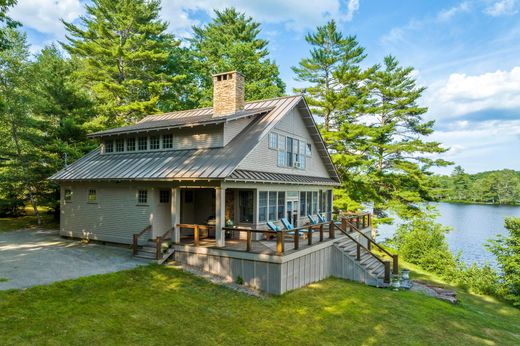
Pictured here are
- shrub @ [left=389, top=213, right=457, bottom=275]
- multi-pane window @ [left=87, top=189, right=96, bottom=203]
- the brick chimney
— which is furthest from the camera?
shrub @ [left=389, top=213, right=457, bottom=275]

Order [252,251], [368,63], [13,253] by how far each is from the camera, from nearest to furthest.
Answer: [252,251] → [13,253] → [368,63]

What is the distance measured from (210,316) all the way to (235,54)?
2810 cm

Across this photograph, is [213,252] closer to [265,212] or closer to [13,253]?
[265,212]

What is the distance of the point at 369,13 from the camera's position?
20.7 m

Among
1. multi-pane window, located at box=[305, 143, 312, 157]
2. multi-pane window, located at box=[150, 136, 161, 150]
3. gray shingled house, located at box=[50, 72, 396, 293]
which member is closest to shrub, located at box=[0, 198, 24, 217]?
gray shingled house, located at box=[50, 72, 396, 293]

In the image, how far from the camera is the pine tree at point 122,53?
28297 mm

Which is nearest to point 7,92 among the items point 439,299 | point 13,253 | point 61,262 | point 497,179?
point 13,253

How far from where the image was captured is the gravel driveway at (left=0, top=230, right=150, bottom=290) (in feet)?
32.5

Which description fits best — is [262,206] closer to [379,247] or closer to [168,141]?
[168,141]

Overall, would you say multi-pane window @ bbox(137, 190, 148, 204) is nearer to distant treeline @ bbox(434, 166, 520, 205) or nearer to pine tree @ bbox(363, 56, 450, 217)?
pine tree @ bbox(363, 56, 450, 217)

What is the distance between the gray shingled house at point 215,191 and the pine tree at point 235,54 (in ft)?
50.7

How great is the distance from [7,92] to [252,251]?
818 inches

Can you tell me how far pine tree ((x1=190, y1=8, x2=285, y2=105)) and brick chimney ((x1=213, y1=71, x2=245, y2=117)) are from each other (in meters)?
15.8

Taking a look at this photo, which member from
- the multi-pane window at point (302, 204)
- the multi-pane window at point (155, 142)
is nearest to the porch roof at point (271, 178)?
the multi-pane window at point (302, 204)
